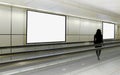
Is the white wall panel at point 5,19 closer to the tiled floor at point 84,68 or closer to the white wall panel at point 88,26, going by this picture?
the tiled floor at point 84,68

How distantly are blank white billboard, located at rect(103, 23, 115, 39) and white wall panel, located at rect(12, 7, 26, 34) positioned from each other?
26.5 ft

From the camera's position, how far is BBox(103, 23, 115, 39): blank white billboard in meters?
12.1

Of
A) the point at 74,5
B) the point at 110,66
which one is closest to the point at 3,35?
the point at 74,5

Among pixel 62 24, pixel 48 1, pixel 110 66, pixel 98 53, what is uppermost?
pixel 48 1

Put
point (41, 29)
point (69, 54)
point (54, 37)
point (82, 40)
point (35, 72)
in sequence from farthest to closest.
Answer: point (82, 40)
point (54, 37)
point (41, 29)
point (69, 54)
point (35, 72)

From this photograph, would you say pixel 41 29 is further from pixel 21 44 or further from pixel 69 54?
pixel 69 54

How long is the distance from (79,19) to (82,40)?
1.47m

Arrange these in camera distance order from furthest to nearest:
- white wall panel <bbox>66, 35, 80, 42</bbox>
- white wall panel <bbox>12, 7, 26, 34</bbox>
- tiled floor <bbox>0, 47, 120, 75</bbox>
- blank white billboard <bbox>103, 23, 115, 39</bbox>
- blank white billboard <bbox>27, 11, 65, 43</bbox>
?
blank white billboard <bbox>103, 23, 115, 39</bbox>
white wall panel <bbox>66, 35, 80, 42</bbox>
blank white billboard <bbox>27, 11, 65, 43</bbox>
white wall panel <bbox>12, 7, 26, 34</bbox>
tiled floor <bbox>0, 47, 120, 75</bbox>

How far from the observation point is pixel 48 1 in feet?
16.9

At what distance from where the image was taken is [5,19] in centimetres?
543

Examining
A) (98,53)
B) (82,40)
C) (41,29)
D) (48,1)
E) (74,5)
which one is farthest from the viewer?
(82,40)

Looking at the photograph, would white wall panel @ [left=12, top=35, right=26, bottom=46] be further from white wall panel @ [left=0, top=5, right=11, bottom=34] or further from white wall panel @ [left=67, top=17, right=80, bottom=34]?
white wall panel @ [left=67, top=17, right=80, bottom=34]

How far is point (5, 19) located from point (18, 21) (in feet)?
1.86

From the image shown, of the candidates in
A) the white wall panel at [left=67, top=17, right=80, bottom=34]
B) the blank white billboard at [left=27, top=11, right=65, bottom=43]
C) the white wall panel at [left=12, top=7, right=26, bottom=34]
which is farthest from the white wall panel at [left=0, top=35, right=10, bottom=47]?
the white wall panel at [left=67, top=17, right=80, bottom=34]
